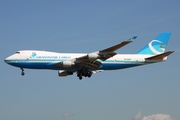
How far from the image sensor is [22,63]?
210 ft

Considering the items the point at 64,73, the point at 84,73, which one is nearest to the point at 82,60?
the point at 84,73

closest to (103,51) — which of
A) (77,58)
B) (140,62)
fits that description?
(77,58)

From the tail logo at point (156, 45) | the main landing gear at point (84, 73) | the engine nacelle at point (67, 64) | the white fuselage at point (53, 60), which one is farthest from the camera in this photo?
the tail logo at point (156, 45)

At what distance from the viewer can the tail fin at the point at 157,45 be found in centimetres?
7085

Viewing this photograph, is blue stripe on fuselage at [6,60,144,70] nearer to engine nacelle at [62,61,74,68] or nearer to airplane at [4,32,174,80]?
airplane at [4,32,174,80]

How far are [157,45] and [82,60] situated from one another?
15.6 metres

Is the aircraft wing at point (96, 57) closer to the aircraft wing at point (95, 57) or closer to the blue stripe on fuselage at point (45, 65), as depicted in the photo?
the aircraft wing at point (95, 57)

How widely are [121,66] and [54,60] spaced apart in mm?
10695

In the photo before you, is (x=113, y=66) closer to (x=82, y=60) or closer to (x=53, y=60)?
(x=82, y=60)

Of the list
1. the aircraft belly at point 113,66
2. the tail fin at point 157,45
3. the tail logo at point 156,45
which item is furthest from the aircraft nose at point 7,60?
the tail logo at point 156,45

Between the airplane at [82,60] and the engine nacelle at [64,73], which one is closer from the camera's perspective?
the airplane at [82,60]

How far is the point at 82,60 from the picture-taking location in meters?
63.0

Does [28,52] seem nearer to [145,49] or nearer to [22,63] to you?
[22,63]

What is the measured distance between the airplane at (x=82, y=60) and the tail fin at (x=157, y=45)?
128 cm
